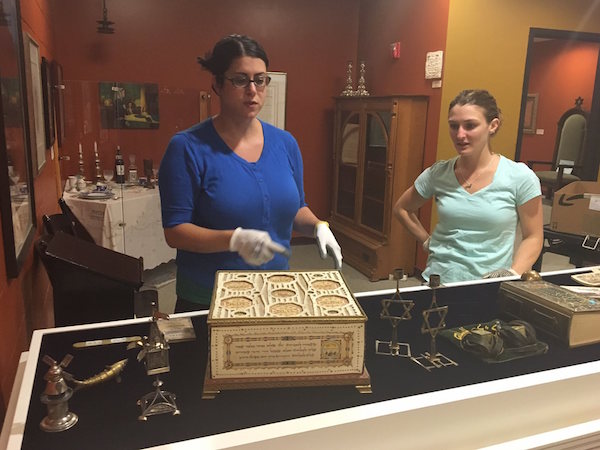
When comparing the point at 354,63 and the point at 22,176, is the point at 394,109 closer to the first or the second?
the point at 354,63

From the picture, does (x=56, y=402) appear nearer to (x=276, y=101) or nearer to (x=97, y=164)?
(x=97, y=164)

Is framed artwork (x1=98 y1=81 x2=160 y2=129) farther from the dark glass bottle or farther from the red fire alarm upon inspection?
the red fire alarm

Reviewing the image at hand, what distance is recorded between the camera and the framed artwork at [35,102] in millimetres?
2109

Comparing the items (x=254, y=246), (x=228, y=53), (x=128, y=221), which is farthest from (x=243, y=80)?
(x=128, y=221)

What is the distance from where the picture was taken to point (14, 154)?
1598 mm

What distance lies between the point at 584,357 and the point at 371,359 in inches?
20.0

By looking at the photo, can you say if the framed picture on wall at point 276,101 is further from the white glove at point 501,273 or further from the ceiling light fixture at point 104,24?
the white glove at point 501,273

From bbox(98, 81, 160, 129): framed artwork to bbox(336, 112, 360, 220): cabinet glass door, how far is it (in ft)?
5.73

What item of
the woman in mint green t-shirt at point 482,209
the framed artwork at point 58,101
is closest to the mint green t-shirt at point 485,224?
the woman in mint green t-shirt at point 482,209

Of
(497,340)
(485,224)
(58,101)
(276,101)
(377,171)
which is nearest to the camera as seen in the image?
(497,340)

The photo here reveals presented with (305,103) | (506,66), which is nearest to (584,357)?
(506,66)

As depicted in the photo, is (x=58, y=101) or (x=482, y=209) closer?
(x=482, y=209)

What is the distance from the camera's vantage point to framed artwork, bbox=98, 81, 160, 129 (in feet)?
14.1

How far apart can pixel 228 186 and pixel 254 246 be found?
0.23 m
